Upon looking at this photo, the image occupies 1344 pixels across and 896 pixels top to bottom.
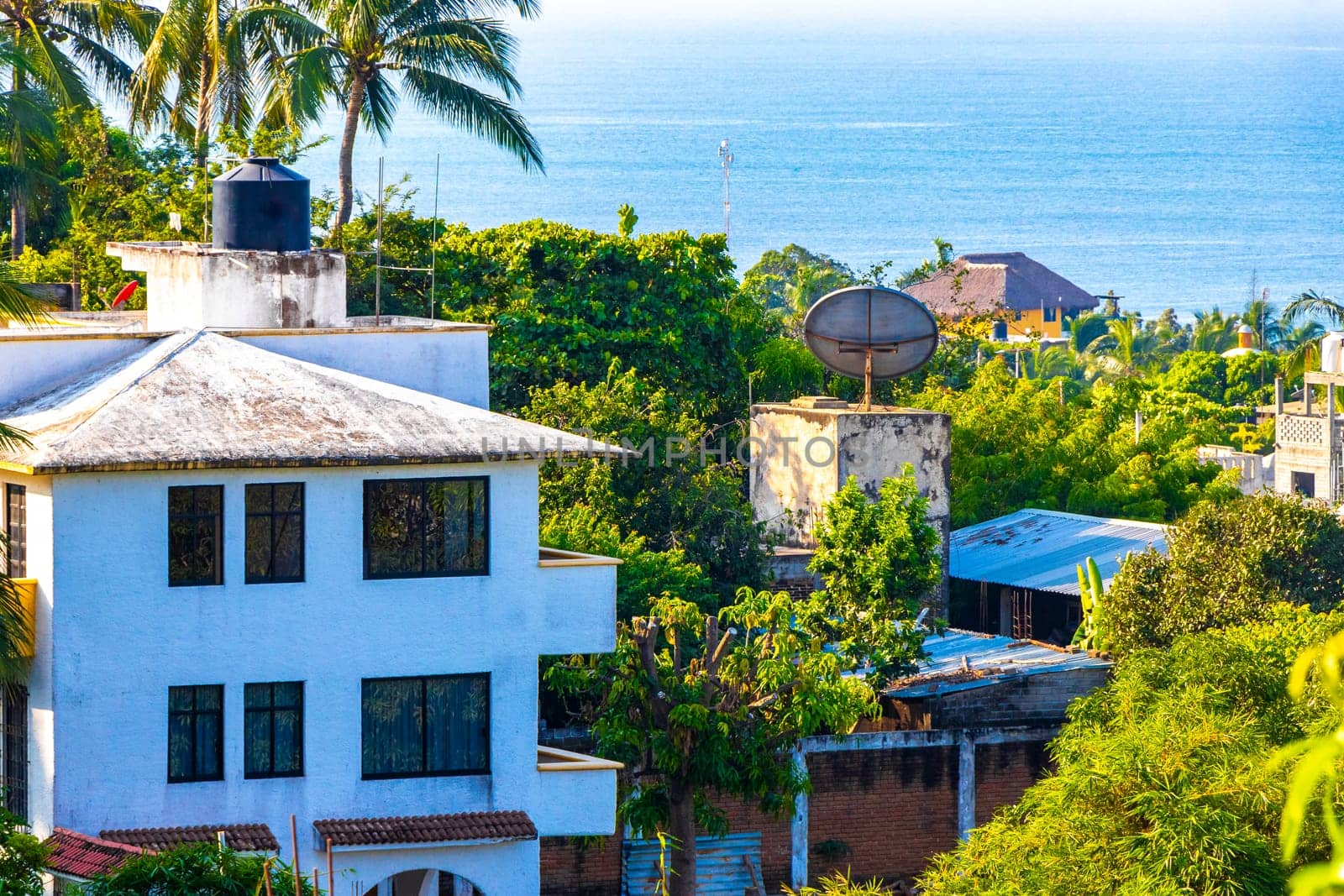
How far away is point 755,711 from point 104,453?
25.4ft

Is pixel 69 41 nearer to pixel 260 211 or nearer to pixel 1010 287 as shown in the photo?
pixel 260 211

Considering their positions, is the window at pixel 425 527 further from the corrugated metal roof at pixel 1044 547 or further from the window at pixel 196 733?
the corrugated metal roof at pixel 1044 547

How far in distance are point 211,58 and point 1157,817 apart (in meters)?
30.7

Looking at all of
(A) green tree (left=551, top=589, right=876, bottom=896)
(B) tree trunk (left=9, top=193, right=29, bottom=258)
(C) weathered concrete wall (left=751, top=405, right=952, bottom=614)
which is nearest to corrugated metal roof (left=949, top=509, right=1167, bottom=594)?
(C) weathered concrete wall (left=751, top=405, right=952, bottom=614)

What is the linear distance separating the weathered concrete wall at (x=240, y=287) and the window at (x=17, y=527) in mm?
4311

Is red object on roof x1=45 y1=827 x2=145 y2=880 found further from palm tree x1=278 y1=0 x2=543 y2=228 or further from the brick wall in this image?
palm tree x1=278 y1=0 x2=543 y2=228

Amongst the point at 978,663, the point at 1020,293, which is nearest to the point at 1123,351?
the point at 978,663

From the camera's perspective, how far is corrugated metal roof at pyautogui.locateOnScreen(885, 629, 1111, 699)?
30500 mm

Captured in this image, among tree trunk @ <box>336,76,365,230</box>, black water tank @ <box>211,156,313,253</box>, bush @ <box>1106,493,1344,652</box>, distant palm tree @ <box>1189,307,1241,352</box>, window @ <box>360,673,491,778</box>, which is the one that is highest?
tree trunk @ <box>336,76,365,230</box>

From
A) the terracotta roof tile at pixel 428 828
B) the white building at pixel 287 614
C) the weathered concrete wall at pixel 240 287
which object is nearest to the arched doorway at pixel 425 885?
the white building at pixel 287 614

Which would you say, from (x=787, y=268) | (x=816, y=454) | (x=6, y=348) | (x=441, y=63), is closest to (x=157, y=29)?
(x=441, y=63)

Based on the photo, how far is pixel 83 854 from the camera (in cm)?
1988

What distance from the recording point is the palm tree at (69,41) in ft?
149

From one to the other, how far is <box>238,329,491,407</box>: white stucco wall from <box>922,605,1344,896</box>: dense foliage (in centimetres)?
840
